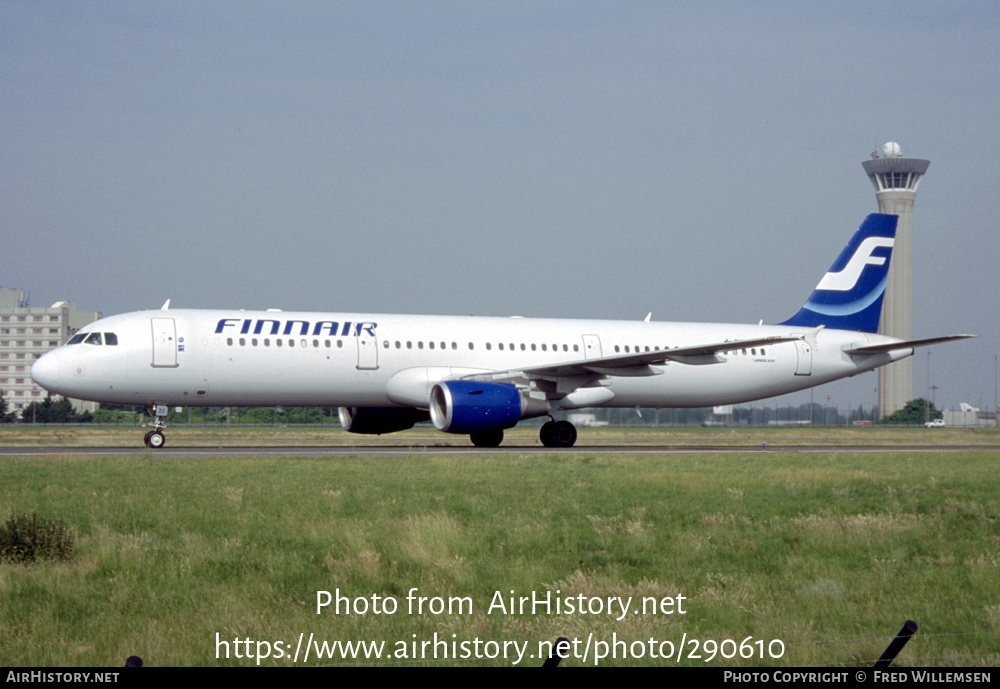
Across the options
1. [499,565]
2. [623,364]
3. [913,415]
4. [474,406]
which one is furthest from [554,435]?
[913,415]

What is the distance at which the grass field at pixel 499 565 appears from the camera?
9523 mm

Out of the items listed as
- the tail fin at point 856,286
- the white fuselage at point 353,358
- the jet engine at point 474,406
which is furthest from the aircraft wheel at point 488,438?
the tail fin at point 856,286

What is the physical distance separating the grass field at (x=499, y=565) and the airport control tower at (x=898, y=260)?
5440 inches

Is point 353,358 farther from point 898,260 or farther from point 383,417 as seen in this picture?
point 898,260

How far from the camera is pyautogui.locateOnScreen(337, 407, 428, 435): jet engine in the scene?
34156 millimetres

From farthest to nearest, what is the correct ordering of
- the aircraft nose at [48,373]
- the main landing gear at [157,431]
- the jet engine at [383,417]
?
1. the jet engine at [383,417]
2. the main landing gear at [157,431]
3. the aircraft nose at [48,373]

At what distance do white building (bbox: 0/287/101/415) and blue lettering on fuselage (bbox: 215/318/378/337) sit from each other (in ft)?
420

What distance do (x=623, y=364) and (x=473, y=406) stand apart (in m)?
4.75

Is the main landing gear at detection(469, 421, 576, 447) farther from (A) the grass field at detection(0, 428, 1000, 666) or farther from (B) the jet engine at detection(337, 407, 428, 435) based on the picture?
(A) the grass field at detection(0, 428, 1000, 666)

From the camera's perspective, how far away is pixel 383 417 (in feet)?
112

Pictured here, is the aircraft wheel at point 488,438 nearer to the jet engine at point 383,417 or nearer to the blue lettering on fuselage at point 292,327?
the jet engine at point 383,417

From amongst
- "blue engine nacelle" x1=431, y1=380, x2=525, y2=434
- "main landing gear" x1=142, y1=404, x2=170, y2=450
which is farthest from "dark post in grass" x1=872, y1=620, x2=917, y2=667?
"main landing gear" x1=142, y1=404, x2=170, y2=450
